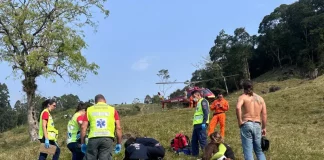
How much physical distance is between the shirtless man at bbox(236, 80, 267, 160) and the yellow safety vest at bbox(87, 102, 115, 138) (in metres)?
2.68

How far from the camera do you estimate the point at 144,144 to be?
9109 mm

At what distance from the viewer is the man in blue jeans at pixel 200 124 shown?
10805 mm

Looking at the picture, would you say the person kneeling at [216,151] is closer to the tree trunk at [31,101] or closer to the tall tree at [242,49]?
the tree trunk at [31,101]

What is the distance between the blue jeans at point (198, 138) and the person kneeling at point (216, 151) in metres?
2.19

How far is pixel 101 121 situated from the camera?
8156 mm

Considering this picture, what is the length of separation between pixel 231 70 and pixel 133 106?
3127cm

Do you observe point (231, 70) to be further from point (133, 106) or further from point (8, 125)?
point (8, 125)

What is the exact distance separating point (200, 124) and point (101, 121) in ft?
11.8

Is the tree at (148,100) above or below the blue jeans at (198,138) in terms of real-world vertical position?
above

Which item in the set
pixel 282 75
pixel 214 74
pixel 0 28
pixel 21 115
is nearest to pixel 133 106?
pixel 0 28

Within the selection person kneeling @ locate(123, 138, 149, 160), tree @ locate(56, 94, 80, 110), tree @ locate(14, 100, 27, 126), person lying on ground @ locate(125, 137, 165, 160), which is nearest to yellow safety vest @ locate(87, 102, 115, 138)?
person kneeling @ locate(123, 138, 149, 160)

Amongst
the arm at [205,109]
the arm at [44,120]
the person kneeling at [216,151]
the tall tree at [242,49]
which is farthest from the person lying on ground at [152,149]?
the tall tree at [242,49]

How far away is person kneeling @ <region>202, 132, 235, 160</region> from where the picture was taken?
8.16 meters

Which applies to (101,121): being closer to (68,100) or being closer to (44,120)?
(44,120)
